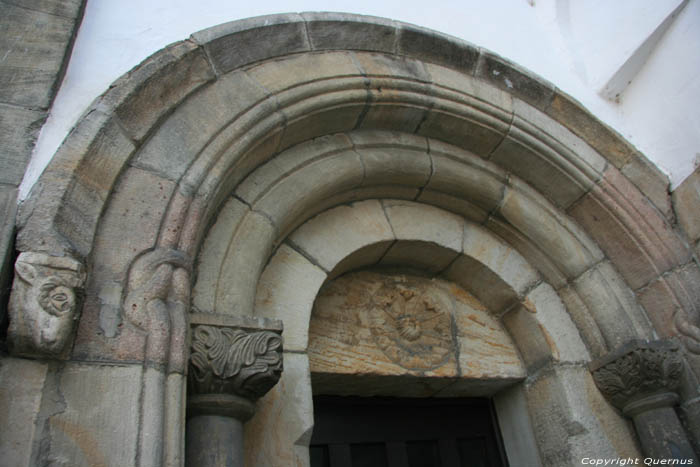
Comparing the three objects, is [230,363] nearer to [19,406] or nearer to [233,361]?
[233,361]

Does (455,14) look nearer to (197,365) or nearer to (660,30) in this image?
(660,30)

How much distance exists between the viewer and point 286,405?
2350 mm

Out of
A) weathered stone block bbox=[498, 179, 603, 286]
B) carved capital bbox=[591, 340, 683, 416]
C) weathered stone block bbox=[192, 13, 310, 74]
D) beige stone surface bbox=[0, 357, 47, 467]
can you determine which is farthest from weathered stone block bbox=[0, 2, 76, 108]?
carved capital bbox=[591, 340, 683, 416]

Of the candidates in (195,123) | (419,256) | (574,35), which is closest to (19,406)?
(195,123)

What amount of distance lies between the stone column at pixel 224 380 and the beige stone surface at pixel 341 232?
0.82 metres

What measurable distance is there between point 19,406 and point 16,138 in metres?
0.97

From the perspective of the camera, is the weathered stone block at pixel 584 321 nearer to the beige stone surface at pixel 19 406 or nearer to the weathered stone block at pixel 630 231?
the weathered stone block at pixel 630 231

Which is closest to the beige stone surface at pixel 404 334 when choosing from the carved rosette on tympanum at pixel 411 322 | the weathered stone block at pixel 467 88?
the carved rosette on tympanum at pixel 411 322

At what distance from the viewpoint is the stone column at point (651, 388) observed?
9.17ft

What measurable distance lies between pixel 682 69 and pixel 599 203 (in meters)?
0.91

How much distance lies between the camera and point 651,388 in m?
2.86

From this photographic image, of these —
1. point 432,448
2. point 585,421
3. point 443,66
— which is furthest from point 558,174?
point 432,448

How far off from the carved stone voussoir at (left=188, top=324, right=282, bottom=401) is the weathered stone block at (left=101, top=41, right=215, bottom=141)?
0.82 m

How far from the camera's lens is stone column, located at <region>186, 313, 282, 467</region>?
194 centimetres
